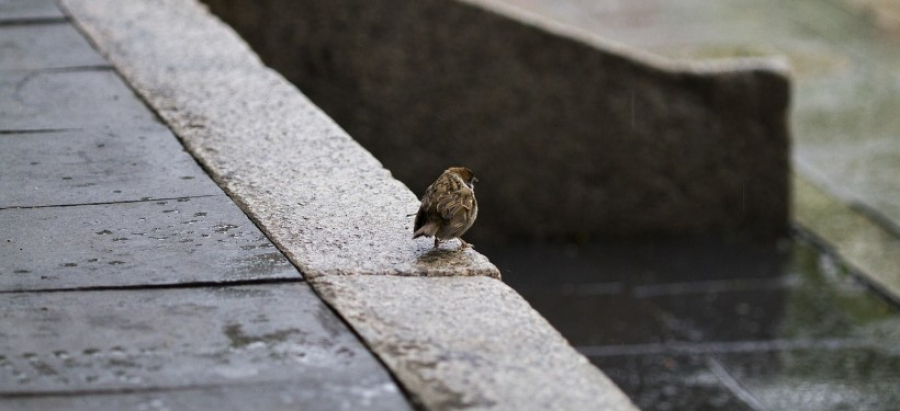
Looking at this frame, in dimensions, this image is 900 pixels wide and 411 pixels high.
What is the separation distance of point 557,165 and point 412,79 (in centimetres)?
101

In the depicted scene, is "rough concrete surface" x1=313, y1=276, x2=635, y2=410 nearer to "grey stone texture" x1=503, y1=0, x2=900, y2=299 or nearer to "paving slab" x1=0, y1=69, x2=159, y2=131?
"paving slab" x1=0, y1=69, x2=159, y2=131

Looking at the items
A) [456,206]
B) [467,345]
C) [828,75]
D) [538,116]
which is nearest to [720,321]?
[538,116]

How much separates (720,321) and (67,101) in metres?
3.26

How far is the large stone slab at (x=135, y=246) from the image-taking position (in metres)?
3.27

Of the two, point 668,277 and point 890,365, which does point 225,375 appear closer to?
point 890,365

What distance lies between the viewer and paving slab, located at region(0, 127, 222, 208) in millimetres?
3977

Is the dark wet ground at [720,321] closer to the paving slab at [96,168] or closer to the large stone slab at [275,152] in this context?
the large stone slab at [275,152]

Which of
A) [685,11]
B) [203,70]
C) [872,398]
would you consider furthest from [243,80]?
[685,11]

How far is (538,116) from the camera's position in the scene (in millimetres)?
7684

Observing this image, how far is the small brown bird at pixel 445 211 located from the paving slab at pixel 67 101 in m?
1.71

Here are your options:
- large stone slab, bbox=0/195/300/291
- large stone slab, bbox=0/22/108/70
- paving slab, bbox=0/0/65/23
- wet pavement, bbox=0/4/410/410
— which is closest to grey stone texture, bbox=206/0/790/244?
paving slab, bbox=0/0/65/23

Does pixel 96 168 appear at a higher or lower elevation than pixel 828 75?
higher

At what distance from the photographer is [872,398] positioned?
216 inches

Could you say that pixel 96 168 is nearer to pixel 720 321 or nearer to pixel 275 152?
pixel 275 152
